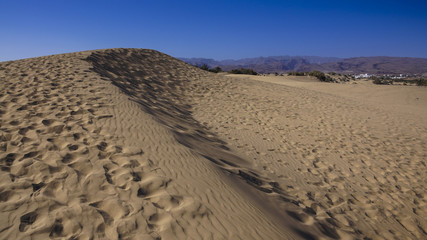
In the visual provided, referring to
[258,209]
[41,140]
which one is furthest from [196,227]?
[41,140]

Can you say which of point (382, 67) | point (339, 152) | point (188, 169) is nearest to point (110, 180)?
point (188, 169)

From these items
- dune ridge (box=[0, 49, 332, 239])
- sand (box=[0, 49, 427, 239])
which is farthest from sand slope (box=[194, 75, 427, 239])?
dune ridge (box=[0, 49, 332, 239])

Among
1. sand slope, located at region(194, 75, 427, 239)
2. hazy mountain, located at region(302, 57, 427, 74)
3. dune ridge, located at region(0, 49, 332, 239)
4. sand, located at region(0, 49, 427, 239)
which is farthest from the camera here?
hazy mountain, located at region(302, 57, 427, 74)

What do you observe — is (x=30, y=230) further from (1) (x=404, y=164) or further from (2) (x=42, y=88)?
(1) (x=404, y=164)

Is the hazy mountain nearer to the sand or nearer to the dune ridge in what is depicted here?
the sand

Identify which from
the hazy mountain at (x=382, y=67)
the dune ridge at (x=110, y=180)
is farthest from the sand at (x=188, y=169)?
the hazy mountain at (x=382, y=67)

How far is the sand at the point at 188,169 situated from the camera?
8.34 ft

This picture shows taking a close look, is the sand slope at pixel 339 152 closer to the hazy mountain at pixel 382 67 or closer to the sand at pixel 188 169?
the sand at pixel 188 169

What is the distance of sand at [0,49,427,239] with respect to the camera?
100 inches

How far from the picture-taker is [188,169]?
11.7 feet

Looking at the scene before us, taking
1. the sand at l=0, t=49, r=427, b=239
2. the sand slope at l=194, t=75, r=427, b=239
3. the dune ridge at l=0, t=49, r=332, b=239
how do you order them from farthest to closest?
the sand slope at l=194, t=75, r=427, b=239, the sand at l=0, t=49, r=427, b=239, the dune ridge at l=0, t=49, r=332, b=239

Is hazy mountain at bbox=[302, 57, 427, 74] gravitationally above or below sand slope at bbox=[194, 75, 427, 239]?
above

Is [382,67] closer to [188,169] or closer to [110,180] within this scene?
[188,169]

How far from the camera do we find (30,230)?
7.38 feet
